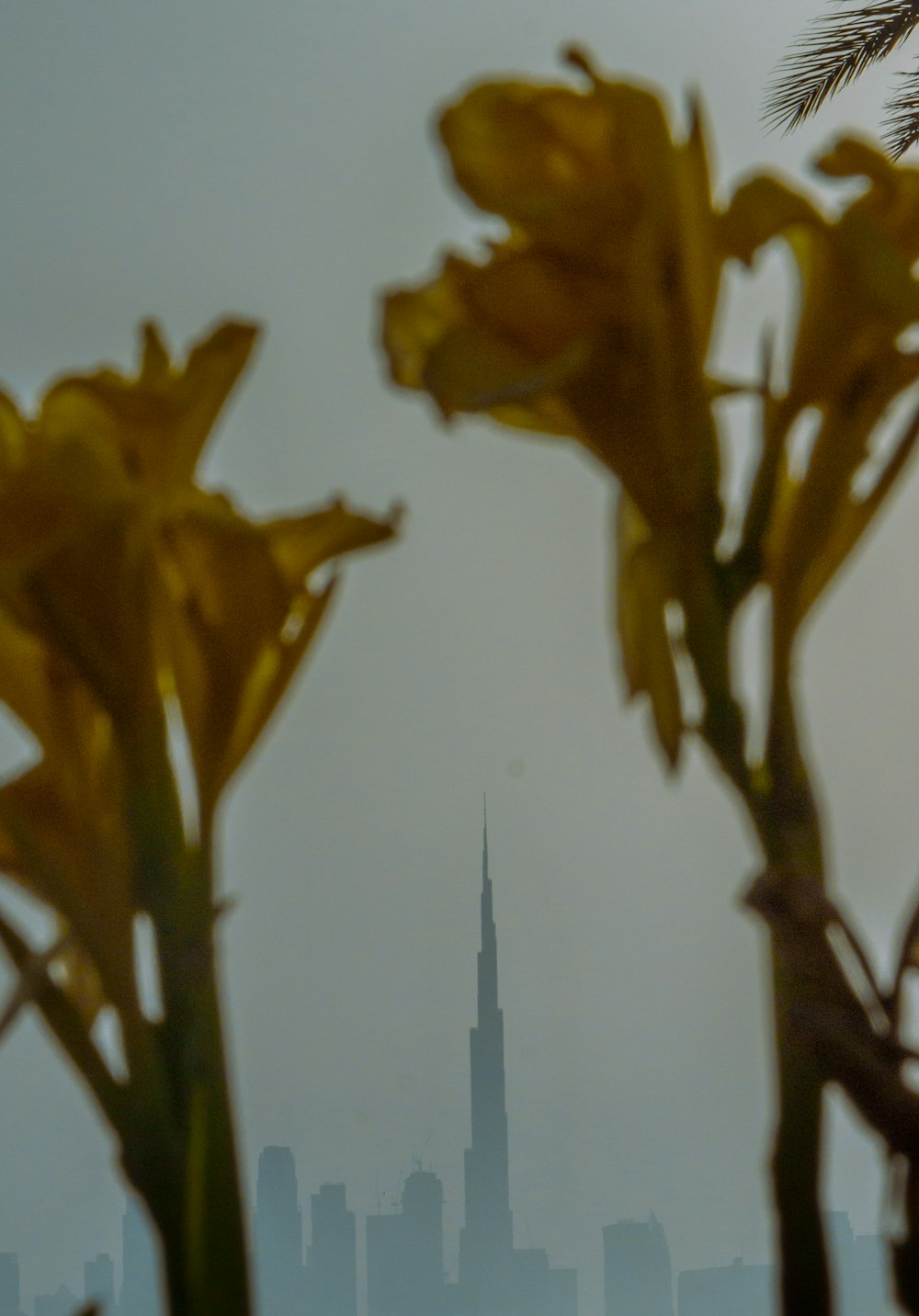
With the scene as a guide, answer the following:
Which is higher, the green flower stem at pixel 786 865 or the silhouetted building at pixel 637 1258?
the green flower stem at pixel 786 865

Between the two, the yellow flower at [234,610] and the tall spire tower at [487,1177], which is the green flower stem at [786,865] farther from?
the tall spire tower at [487,1177]

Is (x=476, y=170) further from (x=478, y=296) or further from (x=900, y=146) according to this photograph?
(x=900, y=146)

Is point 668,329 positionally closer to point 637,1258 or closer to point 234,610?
point 234,610

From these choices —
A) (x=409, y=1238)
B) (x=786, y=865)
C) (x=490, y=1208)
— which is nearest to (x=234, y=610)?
(x=786, y=865)

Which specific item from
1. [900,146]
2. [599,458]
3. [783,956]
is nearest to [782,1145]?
[783,956]

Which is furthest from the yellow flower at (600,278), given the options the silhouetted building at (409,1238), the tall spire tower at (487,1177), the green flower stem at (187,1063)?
the silhouetted building at (409,1238)
